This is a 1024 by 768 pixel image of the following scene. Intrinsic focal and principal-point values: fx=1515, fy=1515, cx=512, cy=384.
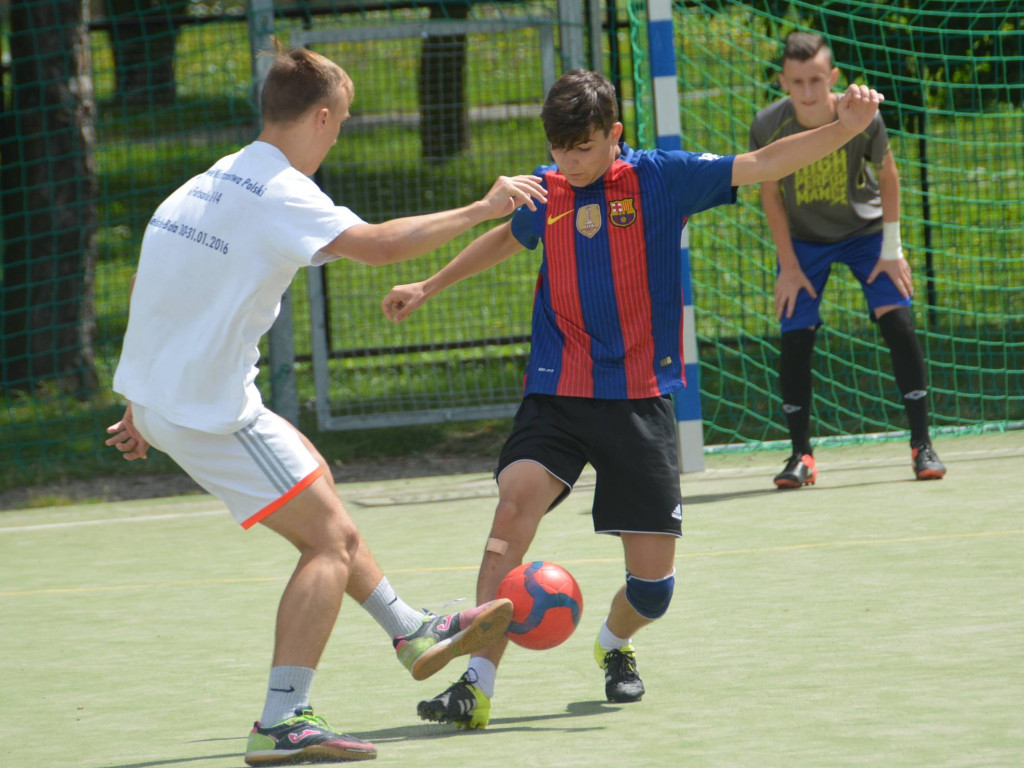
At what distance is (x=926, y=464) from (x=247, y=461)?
4.33m

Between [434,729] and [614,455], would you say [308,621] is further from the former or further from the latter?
[614,455]

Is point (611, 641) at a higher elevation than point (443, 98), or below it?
below

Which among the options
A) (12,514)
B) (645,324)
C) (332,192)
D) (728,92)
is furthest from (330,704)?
(728,92)

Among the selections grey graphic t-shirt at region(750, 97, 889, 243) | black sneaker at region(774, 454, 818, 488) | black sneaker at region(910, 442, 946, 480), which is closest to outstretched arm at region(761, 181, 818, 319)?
grey graphic t-shirt at region(750, 97, 889, 243)

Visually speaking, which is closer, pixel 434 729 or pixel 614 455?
pixel 434 729

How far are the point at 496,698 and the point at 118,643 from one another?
157 centimetres

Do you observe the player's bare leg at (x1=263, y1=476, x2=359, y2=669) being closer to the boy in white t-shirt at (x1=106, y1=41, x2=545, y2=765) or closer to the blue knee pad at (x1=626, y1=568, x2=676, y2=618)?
the boy in white t-shirt at (x1=106, y1=41, x2=545, y2=765)

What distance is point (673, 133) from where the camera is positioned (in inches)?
301

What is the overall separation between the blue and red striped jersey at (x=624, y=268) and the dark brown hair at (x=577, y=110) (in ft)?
0.67

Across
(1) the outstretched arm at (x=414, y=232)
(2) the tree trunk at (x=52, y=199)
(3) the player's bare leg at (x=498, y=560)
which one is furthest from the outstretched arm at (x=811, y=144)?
(2) the tree trunk at (x=52, y=199)

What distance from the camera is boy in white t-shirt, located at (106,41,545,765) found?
11.6 ft

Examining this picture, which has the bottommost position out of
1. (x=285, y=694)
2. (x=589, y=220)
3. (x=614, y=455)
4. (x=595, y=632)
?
(x=595, y=632)

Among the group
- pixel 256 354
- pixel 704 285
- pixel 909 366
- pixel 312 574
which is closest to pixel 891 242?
pixel 909 366

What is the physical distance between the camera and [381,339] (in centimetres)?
1026
